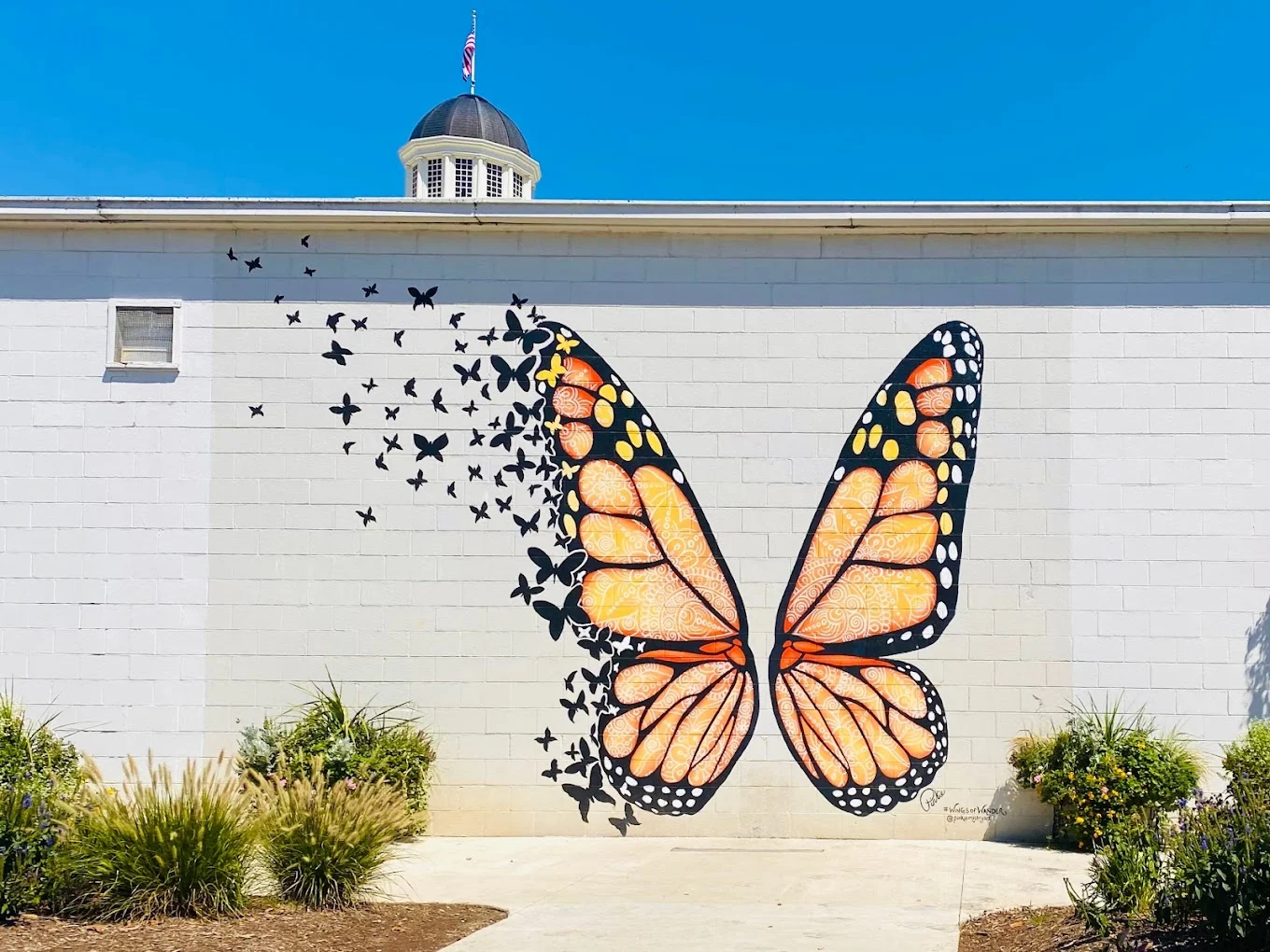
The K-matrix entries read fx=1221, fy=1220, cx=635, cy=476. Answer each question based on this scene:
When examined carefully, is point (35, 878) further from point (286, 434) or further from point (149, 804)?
point (286, 434)

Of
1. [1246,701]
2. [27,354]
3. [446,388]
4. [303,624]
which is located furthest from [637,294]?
[1246,701]

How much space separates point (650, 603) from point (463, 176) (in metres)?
20.2

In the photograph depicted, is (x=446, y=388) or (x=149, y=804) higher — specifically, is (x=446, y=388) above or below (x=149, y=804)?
above

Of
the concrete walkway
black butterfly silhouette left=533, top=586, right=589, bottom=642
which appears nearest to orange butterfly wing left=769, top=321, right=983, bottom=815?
the concrete walkway

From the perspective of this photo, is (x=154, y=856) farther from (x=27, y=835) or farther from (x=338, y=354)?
(x=338, y=354)

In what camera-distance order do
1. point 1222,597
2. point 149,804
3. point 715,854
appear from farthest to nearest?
point 1222,597 → point 715,854 → point 149,804

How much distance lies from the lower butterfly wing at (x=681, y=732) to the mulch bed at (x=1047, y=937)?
293 centimetres

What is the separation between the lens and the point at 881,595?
959 centimetres

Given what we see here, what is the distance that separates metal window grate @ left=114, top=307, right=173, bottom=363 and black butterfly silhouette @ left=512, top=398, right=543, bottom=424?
2889 millimetres

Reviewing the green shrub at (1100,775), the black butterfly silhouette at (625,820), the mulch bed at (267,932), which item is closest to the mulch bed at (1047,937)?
the green shrub at (1100,775)

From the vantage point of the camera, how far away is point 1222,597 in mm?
9469

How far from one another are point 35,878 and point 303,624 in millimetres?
3286

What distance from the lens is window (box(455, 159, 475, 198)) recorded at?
27.6m
